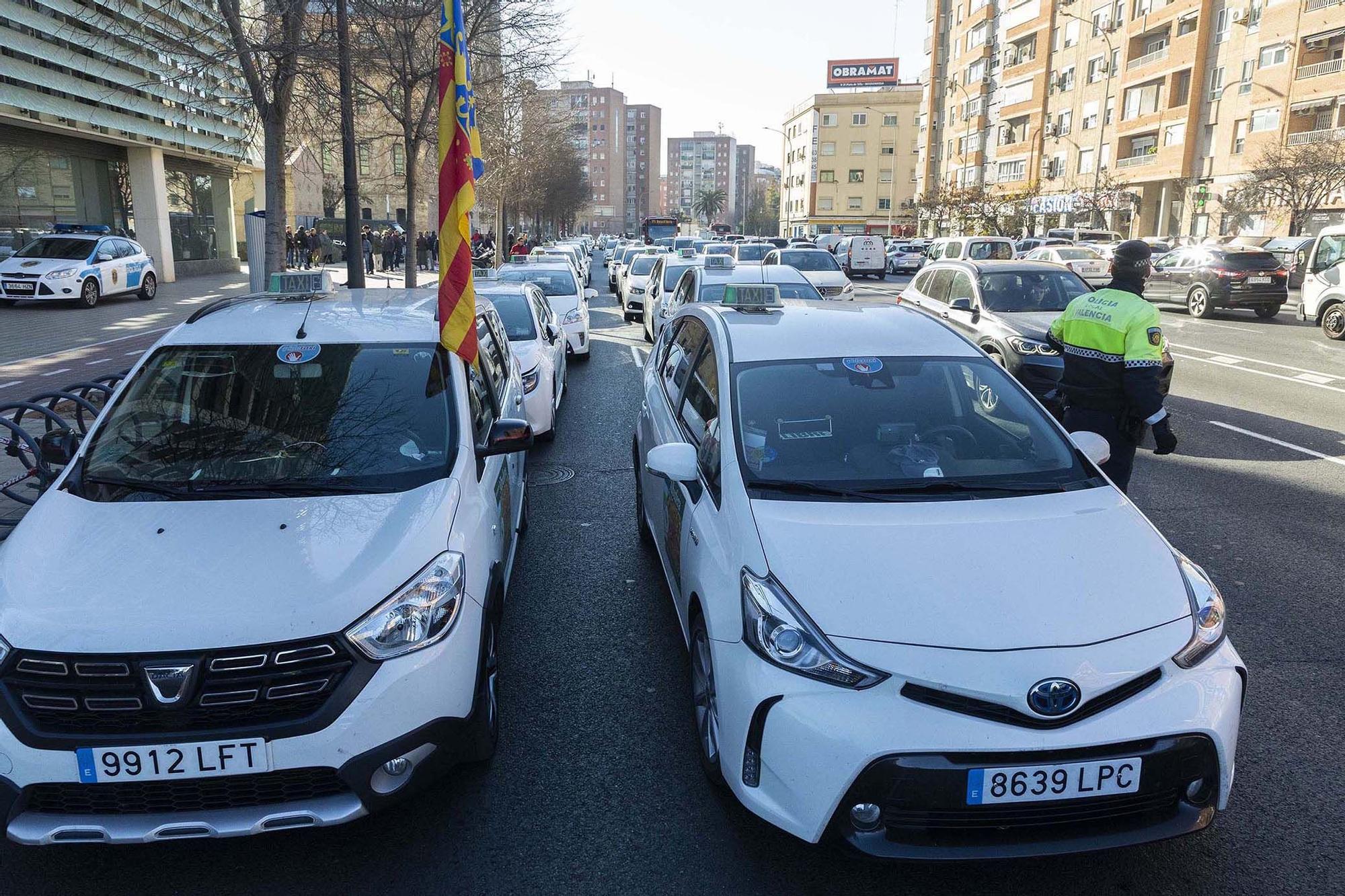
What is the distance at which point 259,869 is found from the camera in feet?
10.0

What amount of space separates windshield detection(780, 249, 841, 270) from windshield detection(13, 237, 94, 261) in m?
16.5

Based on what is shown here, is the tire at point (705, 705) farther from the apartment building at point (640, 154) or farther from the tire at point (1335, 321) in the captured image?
the apartment building at point (640, 154)

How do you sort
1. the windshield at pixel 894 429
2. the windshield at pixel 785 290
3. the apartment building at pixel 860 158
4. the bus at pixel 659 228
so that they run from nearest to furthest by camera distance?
1. the windshield at pixel 894 429
2. the windshield at pixel 785 290
3. the bus at pixel 659 228
4. the apartment building at pixel 860 158

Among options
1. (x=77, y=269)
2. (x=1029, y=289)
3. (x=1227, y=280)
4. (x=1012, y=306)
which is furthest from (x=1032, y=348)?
(x=77, y=269)

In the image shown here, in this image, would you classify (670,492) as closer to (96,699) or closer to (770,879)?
(770,879)

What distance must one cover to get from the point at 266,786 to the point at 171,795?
0.87 feet

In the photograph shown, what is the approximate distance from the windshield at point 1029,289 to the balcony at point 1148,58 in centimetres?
4683

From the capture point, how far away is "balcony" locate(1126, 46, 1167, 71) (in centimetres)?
4991

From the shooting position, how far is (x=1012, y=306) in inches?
452

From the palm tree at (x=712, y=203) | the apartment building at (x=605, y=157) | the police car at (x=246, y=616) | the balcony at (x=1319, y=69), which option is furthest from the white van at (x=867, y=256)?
the palm tree at (x=712, y=203)

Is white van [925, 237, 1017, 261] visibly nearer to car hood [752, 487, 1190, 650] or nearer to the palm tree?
car hood [752, 487, 1190, 650]

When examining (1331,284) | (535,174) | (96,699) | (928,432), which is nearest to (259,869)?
(96,699)

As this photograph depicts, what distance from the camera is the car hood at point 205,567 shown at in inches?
112

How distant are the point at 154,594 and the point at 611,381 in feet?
35.0
